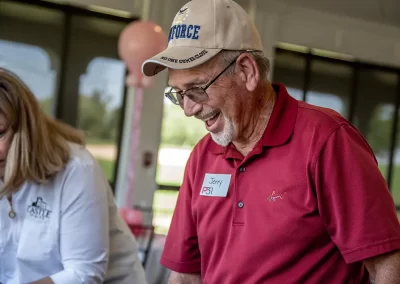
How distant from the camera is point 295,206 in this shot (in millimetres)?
1157

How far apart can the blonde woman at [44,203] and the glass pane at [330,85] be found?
564cm

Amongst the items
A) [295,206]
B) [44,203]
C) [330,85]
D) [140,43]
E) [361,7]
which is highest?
[361,7]

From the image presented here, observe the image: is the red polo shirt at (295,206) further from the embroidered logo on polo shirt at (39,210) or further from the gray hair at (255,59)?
the embroidered logo on polo shirt at (39,210)

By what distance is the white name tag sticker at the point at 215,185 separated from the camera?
1297 mm

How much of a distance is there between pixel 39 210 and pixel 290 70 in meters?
5.52

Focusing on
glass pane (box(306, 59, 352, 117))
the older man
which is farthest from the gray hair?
glass pane (box(306, 59, 352, 117))

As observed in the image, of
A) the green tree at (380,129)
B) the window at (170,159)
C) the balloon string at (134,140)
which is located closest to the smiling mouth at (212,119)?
the balloon string at (134,140)

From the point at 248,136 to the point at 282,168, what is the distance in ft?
0.43

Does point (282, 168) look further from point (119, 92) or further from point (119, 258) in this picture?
point (119, 92)

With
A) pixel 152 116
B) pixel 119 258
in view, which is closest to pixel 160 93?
pixel 152 116

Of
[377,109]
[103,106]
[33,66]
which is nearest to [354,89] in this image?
[377,109]

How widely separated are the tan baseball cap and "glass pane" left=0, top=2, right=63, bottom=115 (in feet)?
14.6

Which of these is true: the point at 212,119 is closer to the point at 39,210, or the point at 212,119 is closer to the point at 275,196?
the point at 275,196

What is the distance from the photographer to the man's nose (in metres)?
1.23
